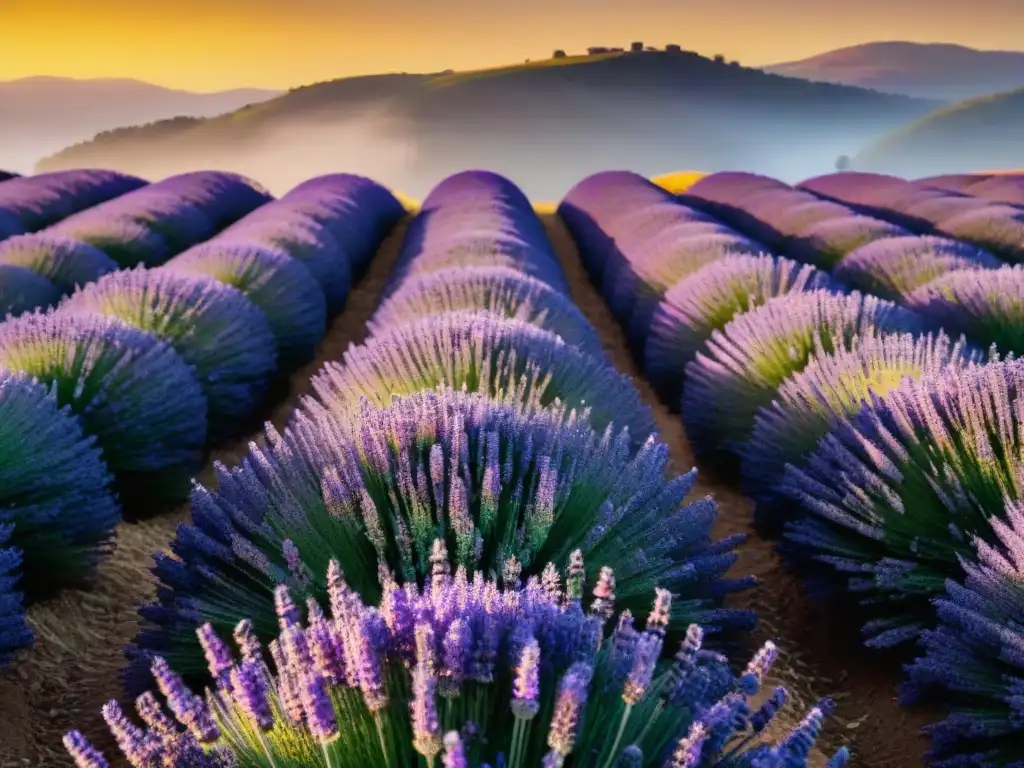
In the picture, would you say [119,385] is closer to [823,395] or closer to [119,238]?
[823,395]

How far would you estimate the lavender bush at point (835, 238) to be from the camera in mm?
7340

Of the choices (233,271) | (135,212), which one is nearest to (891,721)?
(233,271)

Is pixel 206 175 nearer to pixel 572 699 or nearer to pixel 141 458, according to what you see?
pixel 141 458

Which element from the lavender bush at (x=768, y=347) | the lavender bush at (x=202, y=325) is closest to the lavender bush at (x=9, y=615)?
the lavender bush at (x=202, y=325)

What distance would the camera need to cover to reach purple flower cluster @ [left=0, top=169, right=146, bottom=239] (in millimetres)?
9508

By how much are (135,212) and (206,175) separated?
5.87 meters

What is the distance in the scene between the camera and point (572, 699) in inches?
37.5

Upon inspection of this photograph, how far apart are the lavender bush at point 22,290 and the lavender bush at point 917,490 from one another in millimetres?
3713

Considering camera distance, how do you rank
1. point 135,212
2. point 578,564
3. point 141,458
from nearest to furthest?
point 578,564, point 141,458, point 135,212

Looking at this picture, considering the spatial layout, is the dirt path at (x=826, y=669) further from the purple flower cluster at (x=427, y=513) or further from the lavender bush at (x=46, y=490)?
the lavender bush at (x=46, y=490)

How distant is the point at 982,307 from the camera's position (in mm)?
4121

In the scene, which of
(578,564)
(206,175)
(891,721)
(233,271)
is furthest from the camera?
(206,175)

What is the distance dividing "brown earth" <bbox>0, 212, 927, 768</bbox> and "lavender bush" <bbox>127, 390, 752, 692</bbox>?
1.49 feet

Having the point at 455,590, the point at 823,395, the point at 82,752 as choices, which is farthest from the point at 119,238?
the point at 82,752
